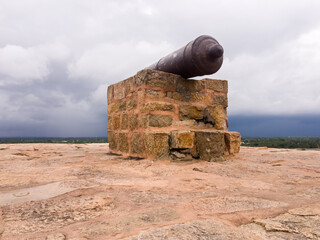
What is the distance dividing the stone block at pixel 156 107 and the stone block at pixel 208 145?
0.60 meters

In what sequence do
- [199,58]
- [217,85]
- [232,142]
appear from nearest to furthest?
[199,58], [232,142], [217,85]

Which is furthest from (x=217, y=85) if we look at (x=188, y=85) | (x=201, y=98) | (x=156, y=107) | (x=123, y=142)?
(x=123, y=142)

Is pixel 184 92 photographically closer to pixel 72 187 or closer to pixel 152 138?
pixel 152 138

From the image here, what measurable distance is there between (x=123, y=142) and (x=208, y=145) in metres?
1.64

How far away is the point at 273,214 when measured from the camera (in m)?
1.27

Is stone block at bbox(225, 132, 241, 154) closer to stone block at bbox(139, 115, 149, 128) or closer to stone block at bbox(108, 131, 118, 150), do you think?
stone block at bbox(139, 115, 149, 128)

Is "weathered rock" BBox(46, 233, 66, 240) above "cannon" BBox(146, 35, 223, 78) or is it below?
below

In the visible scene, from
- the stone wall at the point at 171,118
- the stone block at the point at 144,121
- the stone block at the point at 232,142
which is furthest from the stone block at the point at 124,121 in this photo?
the stone block at the point at 232,142

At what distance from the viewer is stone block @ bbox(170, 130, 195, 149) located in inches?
130

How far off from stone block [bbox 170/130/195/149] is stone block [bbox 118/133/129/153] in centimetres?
112

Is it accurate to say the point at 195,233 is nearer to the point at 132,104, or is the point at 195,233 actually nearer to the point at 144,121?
the point at 144,121

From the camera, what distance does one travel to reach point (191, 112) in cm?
396

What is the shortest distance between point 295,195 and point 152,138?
2.05m

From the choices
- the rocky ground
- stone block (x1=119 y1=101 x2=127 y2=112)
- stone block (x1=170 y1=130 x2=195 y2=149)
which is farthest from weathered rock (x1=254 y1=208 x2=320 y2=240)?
stone block (x1=119 y1=101 x2=127 y2=112)
